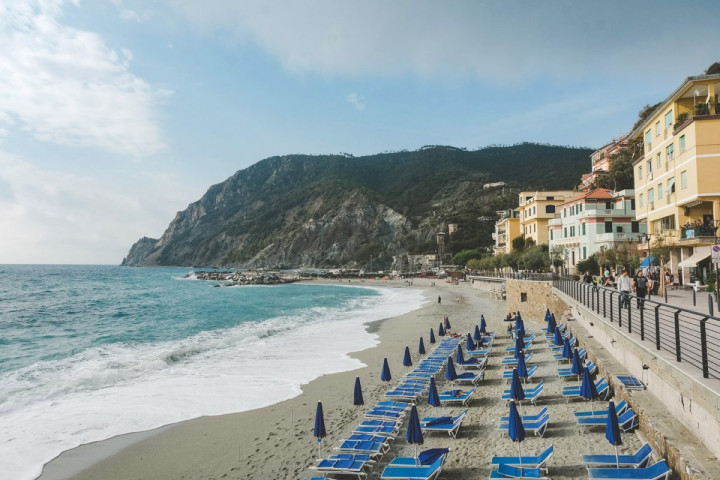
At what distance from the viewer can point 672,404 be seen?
25.9 feet

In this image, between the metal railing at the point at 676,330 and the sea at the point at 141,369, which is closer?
the metal railing at the point at 676,330

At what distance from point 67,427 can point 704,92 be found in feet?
97.8

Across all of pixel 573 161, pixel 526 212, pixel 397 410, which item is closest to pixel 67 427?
pixel 397 410

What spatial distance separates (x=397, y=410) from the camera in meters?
11.1

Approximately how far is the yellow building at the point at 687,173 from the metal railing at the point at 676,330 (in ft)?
27.4

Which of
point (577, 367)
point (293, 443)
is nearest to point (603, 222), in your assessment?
point (577, 367)

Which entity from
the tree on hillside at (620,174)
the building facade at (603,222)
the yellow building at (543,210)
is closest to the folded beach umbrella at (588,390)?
the building facade at (603,222)

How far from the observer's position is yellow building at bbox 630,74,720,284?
68.2 feet

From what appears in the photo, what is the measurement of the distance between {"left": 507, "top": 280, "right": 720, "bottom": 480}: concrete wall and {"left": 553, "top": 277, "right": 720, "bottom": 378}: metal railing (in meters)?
0.23

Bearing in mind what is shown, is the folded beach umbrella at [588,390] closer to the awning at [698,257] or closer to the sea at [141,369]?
the sea at [141,369]

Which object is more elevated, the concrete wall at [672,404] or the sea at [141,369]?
the concrete wall at [672,404]

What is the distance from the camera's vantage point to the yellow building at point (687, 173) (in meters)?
20.8

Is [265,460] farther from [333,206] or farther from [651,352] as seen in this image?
[333,206]

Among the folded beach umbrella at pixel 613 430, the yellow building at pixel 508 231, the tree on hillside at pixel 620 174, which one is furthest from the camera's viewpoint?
the yellow building at pixel 508 231
